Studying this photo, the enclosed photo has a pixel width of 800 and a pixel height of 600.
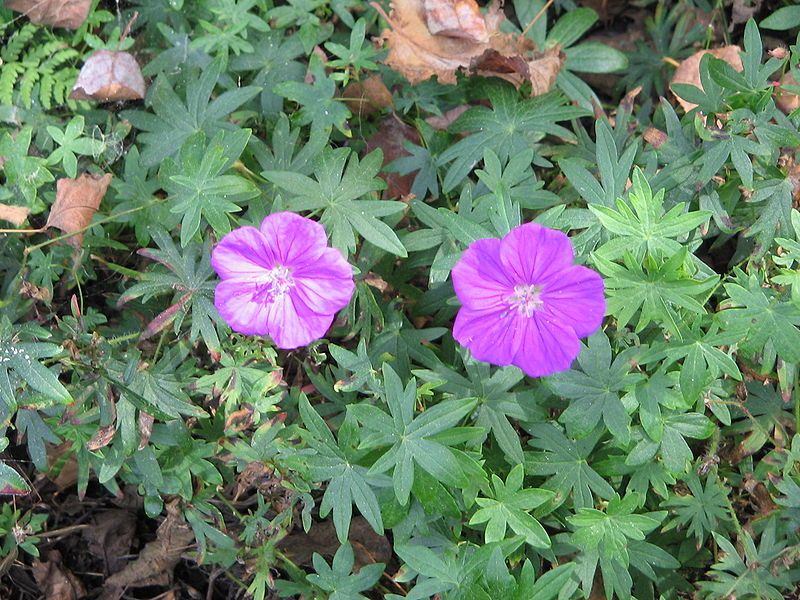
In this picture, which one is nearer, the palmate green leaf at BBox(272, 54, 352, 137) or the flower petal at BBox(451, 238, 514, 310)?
the flower petal at BBox(451, 238, 514, 310)

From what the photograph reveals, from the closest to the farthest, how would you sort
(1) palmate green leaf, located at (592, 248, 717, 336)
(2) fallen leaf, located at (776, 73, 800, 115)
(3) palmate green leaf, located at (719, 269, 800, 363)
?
(1) palmate green leaf, located at (592, 248, 717, 336), (3) palmate green leaf, located at (719, 269, 800, 363), (2) fallen leaf, located at (776, 73, 800, 115)

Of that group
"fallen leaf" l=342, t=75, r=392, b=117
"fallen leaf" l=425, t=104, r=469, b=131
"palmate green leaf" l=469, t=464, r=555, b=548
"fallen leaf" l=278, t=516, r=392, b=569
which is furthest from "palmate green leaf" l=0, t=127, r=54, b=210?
"palmate green leaf" l=469, t=464, r=555, b=548

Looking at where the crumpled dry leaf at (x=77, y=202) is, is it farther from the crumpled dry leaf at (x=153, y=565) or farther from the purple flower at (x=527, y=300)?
the purple flower at (x=527, y=300)

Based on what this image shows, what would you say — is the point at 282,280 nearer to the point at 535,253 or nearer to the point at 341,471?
the point at 341,471

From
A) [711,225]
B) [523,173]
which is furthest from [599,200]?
[711,225]

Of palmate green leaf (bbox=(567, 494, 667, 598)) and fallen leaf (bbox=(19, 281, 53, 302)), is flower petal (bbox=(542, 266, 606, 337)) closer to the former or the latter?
palmate green leaf (bbox=(567, 494, 667, 598))

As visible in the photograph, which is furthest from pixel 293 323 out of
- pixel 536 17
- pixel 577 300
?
pixel 536 17
